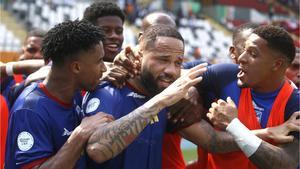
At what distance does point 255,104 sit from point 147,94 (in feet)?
3.00

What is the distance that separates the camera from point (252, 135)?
3.17 metres

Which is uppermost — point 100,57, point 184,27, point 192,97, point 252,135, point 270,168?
point 100,57

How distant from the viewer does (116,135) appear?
9.14 ft

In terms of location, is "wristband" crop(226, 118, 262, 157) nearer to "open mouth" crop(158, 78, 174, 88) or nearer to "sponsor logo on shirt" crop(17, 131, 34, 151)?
"open mouth" crop(158, 78, 174, 88)

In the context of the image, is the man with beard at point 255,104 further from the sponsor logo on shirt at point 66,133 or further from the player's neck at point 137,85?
the sponsor logo on shirt at point 66,133

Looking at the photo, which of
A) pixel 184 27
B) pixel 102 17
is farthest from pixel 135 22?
pixel 102 17

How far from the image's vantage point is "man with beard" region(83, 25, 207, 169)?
9.95 ft

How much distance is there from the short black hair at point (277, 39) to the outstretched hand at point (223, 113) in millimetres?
585

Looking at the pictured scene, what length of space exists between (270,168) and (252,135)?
271 millimetres

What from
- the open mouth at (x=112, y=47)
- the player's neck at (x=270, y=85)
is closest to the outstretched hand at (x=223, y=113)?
the player's neck at (x=270, y=85)

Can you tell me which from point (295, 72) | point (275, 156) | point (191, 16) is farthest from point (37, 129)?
point (191, 16)

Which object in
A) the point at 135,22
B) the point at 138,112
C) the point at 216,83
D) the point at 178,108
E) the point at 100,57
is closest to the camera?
the point at 138,112

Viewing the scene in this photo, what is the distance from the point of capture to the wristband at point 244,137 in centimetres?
312

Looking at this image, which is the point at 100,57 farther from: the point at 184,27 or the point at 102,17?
the point at 184,27
